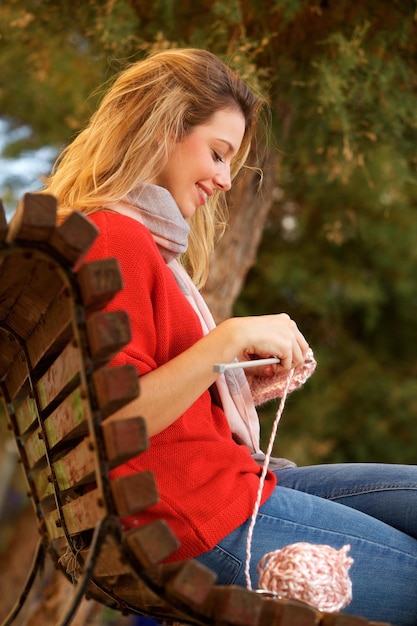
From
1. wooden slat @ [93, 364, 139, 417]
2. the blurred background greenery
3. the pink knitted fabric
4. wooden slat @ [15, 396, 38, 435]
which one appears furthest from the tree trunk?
wooden slat @ [93, 364, 139, 417]

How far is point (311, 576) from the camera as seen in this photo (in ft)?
4.94

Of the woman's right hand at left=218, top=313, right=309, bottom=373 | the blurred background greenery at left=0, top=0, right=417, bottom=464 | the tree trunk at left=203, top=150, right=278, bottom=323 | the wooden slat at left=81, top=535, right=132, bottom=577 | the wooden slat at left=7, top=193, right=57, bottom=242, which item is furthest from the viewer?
the tree trunk at left=203, top=150, right=278, bottom=323

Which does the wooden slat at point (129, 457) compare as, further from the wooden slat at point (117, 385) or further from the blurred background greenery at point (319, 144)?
the blurred background greenery at point (319, 144)

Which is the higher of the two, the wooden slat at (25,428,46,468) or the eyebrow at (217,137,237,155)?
the eyebrow at (217,137,237,155)

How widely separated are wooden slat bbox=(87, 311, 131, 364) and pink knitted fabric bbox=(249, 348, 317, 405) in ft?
2.02

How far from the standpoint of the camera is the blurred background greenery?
3205 millimetres

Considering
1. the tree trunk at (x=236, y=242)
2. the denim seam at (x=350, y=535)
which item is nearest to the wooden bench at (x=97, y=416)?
the denim seam at (x=350, y=535)

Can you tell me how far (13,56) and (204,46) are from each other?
6.71 ft

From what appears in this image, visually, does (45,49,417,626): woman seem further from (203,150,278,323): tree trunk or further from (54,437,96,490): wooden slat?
(203,150,278,323): tree trunk

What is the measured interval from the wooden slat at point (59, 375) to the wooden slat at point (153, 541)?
0.86 ft

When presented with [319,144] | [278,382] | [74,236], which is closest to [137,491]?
[74,236]

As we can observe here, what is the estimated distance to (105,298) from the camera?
137 cm

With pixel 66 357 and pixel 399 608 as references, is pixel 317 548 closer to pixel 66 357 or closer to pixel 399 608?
pixel 399 608

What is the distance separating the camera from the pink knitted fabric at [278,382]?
6.38 feet
